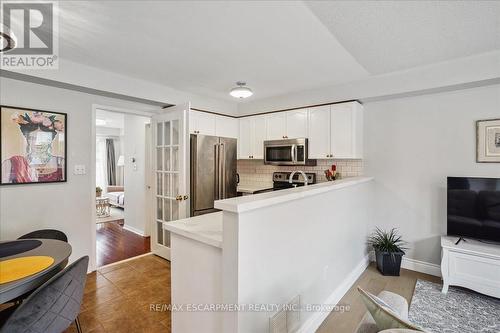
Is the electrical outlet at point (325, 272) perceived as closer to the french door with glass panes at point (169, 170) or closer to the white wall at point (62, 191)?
the french door with glass panes at point (169, 170)

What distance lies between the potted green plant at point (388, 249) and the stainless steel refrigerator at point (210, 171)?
227cm

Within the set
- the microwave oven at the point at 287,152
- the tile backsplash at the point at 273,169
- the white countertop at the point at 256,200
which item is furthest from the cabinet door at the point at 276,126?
the white countertop at the point at 256,200

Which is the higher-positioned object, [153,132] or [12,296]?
[153,132]

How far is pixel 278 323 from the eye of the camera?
166 centimetres

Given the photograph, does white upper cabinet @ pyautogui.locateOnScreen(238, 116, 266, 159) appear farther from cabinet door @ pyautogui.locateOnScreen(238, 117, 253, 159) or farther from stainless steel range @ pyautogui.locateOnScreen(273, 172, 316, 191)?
stainless steel range @ pyautogui.locateOnScreen(273, 172, 316, 191)

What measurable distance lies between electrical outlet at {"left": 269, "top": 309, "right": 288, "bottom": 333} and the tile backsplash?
8.20 ft

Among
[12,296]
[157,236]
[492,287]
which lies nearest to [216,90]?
[157,236]

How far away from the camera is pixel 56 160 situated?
2801 millimetres

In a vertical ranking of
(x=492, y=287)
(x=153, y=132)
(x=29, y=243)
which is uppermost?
(x=153, y=132)

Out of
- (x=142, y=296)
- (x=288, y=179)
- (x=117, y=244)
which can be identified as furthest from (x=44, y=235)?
(x=288, y=179)

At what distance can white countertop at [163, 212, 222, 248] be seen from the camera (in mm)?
1535

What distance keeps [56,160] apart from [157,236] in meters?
1.67

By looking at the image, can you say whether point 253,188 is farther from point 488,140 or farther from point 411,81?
point 488,140

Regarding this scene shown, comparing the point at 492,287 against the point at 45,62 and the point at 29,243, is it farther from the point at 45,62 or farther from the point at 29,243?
the point at 45,62
